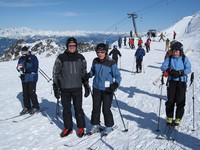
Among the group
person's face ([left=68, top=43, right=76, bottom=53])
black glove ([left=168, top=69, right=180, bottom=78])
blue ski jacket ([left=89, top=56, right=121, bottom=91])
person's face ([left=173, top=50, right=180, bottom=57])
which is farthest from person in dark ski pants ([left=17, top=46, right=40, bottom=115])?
person's face ([left=173, top=50, right=180, bottom=57])

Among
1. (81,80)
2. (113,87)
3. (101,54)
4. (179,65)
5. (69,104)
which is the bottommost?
(69,104)

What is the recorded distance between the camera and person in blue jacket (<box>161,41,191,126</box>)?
676cm

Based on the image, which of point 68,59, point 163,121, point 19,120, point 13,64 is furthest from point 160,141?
point 13,64

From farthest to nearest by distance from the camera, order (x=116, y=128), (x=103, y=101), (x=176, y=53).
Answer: (x=116, y=128), (x=103, y=101), (x=176, y=53)

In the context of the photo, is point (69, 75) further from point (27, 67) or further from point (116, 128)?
point (27, 67)

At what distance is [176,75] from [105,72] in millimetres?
1721

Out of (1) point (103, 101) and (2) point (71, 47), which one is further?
(1) point (103, 101)

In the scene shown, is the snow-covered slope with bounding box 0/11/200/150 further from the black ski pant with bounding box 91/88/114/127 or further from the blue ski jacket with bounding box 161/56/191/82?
the blue ski jacket with bounding box 161/56/191/82

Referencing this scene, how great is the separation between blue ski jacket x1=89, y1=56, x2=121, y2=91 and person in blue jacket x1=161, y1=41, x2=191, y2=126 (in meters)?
1.17

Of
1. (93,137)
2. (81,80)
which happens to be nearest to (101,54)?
(81,80)

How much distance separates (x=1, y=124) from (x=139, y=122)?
4299mm

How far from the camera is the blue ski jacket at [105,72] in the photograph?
269 inches

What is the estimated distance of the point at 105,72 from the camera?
6844 millimetres

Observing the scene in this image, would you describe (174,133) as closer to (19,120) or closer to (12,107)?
(19,120)
